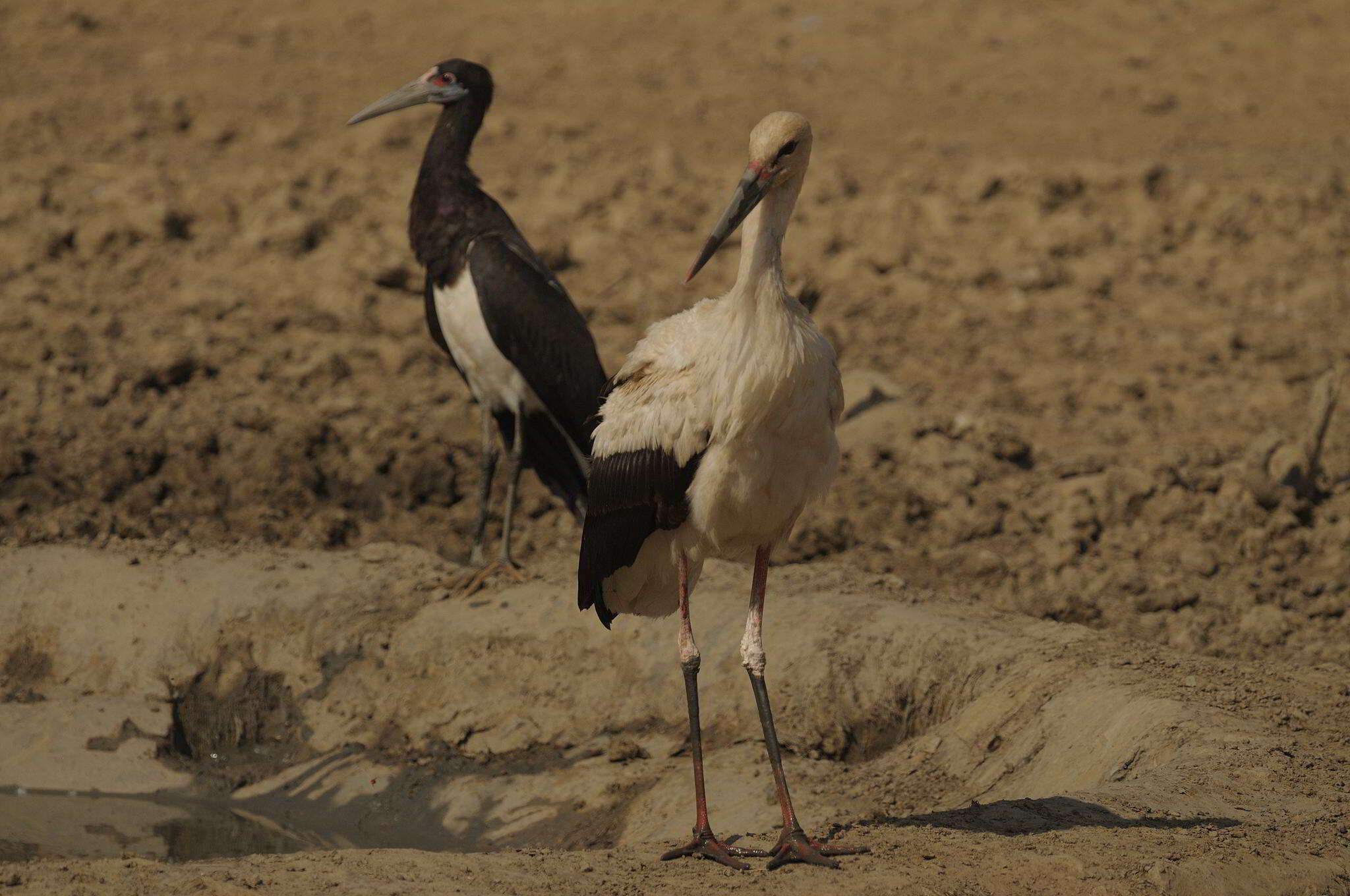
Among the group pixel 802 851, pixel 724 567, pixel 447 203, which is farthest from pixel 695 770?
pixel 447 203

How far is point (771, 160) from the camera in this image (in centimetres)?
442

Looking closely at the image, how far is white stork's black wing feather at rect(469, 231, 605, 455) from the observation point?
7.09 m

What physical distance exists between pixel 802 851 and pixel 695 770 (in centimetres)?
49

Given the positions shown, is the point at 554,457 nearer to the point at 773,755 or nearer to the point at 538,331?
the point at 538,331

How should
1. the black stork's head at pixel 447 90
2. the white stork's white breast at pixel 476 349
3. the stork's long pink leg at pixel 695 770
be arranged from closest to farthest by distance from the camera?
the stork's long pink leg at pixel 695 770 → the white stork's white breast at pixel 476 349 → the black stork's head at pixel 447 90

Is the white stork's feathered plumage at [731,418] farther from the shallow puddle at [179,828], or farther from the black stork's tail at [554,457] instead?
the black stork's tail at [554,457]

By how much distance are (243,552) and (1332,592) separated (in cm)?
490

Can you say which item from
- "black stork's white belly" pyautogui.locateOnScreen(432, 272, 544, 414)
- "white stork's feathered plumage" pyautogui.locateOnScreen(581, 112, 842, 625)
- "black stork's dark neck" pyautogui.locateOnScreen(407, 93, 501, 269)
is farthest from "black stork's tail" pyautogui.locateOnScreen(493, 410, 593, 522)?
"white stork's feathered plumage" pyautogui.locateOnScreen(581, 112, 842, 625)

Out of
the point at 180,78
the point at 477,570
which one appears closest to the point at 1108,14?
the point at 180,78

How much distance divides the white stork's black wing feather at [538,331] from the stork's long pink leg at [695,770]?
2.27m

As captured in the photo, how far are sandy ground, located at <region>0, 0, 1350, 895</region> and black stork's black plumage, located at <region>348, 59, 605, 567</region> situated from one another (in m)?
0.50

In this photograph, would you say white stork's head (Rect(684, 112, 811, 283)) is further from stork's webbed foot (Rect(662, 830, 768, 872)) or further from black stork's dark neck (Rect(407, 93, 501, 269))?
black stork's dark neck (Rect(407, 93, 501, 269))

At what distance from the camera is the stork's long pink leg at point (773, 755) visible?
14.5 ft

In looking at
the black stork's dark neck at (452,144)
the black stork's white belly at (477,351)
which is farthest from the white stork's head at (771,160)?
the black stork's dark neck at (452,144)
